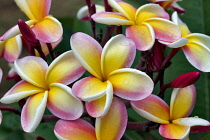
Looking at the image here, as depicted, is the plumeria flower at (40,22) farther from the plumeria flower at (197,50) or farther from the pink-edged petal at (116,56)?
the plumeria flower at (197,50)

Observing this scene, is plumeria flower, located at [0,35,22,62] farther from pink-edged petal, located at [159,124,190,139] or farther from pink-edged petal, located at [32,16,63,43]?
pink-edged petal, located at [159,124,190,139]

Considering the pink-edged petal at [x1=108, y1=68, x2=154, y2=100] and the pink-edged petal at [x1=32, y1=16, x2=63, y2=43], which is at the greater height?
the pink-edged petal at [x1=32, y1=16, x2=63, y2=43]

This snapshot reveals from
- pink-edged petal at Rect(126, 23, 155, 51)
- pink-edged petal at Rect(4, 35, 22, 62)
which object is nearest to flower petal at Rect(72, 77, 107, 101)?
pink-edged petal at Rect(126, 23, 155, 51)

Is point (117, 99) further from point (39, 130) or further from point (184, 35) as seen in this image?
point (39, 130)

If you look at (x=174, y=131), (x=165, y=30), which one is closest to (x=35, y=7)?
(x=165, y=30)

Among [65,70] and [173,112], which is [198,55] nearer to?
[173,112]

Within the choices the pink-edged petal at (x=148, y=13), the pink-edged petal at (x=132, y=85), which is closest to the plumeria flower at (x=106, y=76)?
the pink-edged petal at (x=132, y=85)
